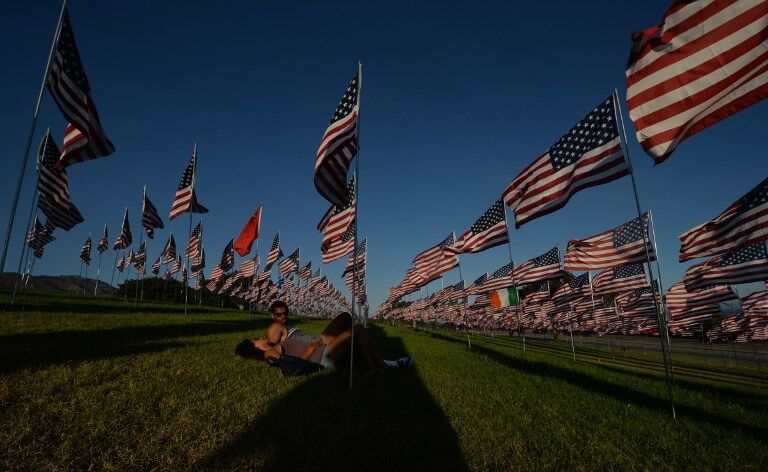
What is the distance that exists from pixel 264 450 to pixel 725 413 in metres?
7.90

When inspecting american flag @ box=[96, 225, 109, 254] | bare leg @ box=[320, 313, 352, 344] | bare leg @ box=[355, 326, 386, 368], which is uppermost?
american flag @ box=[96, 225, 109, 254]

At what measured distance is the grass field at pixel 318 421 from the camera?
346 cm

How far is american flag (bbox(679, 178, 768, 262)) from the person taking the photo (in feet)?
34.6

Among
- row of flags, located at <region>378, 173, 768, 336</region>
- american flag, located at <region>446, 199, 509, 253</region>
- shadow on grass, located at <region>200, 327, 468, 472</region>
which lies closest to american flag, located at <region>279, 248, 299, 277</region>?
row of flags, located at <region>378, 173, 768, 336</region>

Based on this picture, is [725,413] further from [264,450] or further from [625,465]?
[264,450]

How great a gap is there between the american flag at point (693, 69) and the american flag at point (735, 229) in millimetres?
7680

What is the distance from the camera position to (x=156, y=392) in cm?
516

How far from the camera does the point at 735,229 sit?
11.3 metres

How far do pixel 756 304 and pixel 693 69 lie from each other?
2794 centimetres

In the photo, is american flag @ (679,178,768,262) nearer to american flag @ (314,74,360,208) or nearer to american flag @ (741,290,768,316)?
american flag @ (314,74,360,208)

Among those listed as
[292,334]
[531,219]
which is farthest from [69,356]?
[531,219]

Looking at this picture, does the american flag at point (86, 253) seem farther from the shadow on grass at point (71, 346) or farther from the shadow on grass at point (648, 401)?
the shadow on grass at point (648, 401)

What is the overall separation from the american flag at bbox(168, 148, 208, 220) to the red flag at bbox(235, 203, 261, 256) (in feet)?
10.3

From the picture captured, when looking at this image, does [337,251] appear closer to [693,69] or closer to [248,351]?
[248,351]
